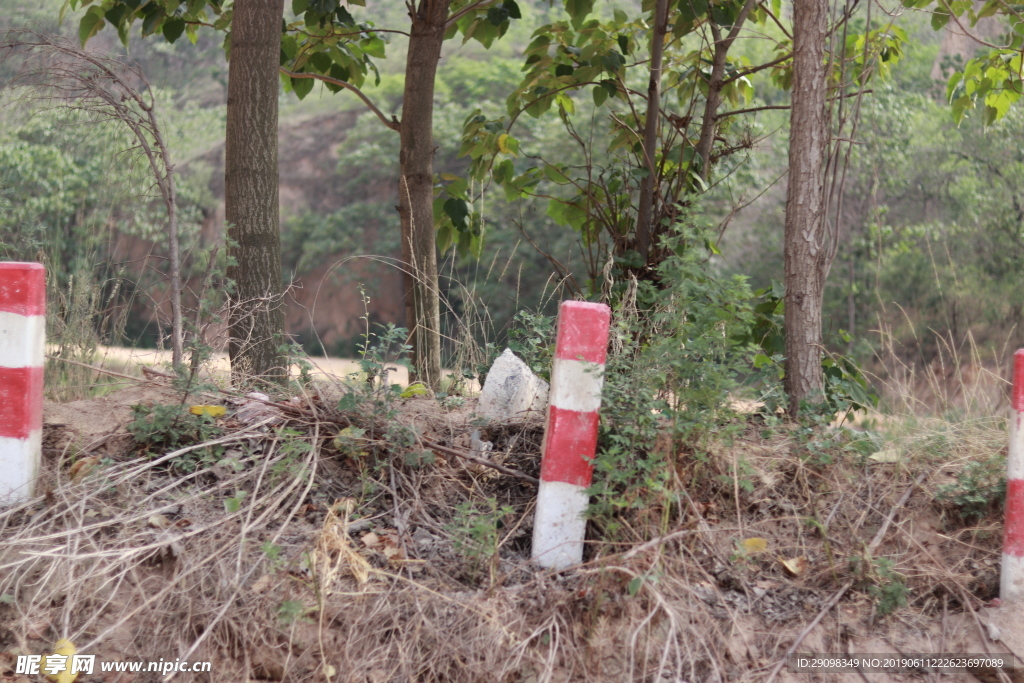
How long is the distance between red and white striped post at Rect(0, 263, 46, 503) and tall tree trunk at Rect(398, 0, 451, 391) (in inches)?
100

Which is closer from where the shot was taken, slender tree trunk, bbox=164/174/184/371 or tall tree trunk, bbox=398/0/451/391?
slender tree trunk, bbox=164/174/184/371

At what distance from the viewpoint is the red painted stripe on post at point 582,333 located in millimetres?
2748

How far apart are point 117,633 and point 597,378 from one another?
5.47 feet

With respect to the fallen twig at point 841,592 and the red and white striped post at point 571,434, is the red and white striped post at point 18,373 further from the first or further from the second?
the fallen twig at point 841,592

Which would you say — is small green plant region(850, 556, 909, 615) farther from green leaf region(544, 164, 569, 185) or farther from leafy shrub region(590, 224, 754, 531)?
green leaf region(544, 164, 569, 185)

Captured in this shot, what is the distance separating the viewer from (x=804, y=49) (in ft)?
13.4

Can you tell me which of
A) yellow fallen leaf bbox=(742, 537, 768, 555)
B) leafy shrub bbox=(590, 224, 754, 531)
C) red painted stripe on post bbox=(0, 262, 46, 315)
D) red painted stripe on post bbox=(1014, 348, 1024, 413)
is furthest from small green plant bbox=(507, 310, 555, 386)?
red painted stripe on post bbox=(0, 262, 46, 315)

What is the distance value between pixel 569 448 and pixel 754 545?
734 millimetres

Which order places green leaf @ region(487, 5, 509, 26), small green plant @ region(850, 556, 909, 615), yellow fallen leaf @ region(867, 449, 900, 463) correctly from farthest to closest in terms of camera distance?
green leaf @ region(487, 5, 509, 26), yellow fallen leaf @ region(867, 449, 900, 463), small green plant @ region(850, 556, 909, 615)

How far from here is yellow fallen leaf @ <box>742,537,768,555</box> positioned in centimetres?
282

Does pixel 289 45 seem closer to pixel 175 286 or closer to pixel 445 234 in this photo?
pixel 445 234

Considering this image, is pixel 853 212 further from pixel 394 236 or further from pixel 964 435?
pixel 964 435

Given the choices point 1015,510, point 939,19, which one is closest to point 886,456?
point 1015,510

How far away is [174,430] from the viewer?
320 centimetres
